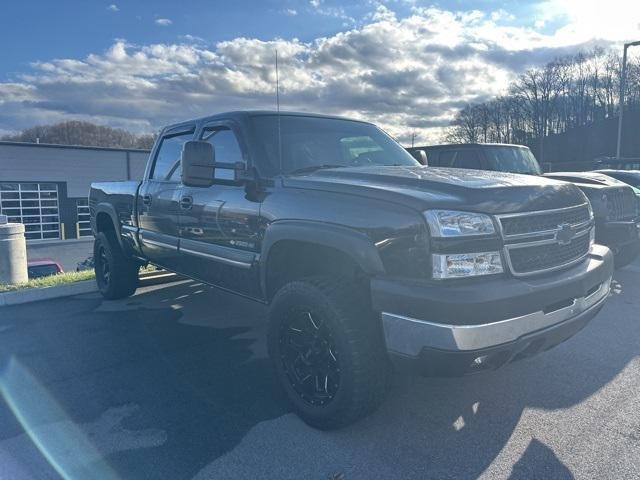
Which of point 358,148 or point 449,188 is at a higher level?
point 358,148

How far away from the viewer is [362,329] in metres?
2.83

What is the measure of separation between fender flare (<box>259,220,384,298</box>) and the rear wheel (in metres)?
3.35

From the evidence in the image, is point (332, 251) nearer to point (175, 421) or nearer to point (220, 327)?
point (175, 421)

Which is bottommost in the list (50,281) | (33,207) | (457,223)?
(33,207)

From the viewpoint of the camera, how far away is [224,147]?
421 cm

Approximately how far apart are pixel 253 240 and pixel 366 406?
4.51 ft

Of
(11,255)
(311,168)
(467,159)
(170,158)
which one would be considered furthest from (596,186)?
(11,255)

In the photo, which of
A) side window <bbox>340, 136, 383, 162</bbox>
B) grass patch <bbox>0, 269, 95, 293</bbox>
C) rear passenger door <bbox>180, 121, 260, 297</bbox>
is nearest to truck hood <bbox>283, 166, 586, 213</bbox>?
rear passenger door <bbox>180, 121, 260, 297</bbox>

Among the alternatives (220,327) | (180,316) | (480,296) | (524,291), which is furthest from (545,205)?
(180,316)

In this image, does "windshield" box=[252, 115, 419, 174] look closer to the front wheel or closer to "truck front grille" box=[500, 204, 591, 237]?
the front wheel

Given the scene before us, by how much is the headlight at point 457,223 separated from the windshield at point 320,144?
1.40m

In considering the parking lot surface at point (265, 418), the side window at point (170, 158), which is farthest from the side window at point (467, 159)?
the side window at point (170, 158)

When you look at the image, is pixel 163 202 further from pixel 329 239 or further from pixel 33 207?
pixel 33 207

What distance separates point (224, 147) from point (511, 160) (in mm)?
5767
